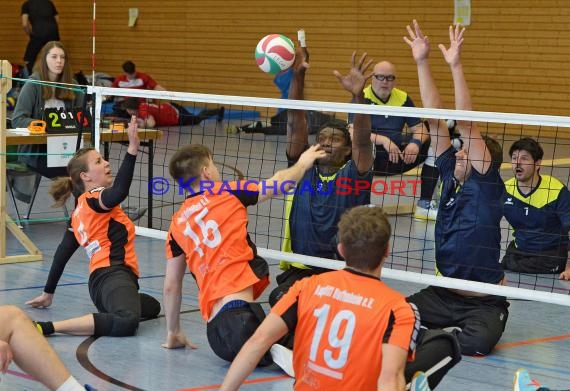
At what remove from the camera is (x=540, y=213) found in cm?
689

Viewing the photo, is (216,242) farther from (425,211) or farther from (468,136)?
(425,211)

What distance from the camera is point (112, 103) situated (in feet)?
53.7

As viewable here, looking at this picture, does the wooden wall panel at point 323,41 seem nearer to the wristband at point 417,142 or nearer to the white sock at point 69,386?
the wristband at point 417,142

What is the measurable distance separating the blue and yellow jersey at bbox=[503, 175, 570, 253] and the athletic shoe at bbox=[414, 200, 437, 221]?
1620 millimetres

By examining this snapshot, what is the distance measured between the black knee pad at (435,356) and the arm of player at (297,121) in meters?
2.39

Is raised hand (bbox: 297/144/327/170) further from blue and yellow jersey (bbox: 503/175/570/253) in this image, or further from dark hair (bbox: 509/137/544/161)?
blue and yellow jersey (bbox: 503/175/570/253)

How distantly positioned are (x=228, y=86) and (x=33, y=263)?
11966 millimetres

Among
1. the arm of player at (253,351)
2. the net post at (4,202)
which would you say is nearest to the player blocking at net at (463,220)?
the arm of player at (253,351)

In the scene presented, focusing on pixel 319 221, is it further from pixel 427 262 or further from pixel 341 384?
pixel 341 384

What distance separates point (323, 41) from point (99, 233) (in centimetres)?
1226

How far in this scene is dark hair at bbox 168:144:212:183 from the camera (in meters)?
4.61

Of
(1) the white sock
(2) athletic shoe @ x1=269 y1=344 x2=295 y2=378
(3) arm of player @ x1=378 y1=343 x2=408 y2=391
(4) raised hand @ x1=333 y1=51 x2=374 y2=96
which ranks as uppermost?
(4) raised hand @ x1=333 y1=51 x2=374 y2=96

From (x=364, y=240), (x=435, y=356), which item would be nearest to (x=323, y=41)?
(x=435, y=356)

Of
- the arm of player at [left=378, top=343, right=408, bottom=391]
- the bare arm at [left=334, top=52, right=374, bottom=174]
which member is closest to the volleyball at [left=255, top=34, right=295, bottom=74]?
the bare arm at [left=334, top=52, right=374, bottom=174]
